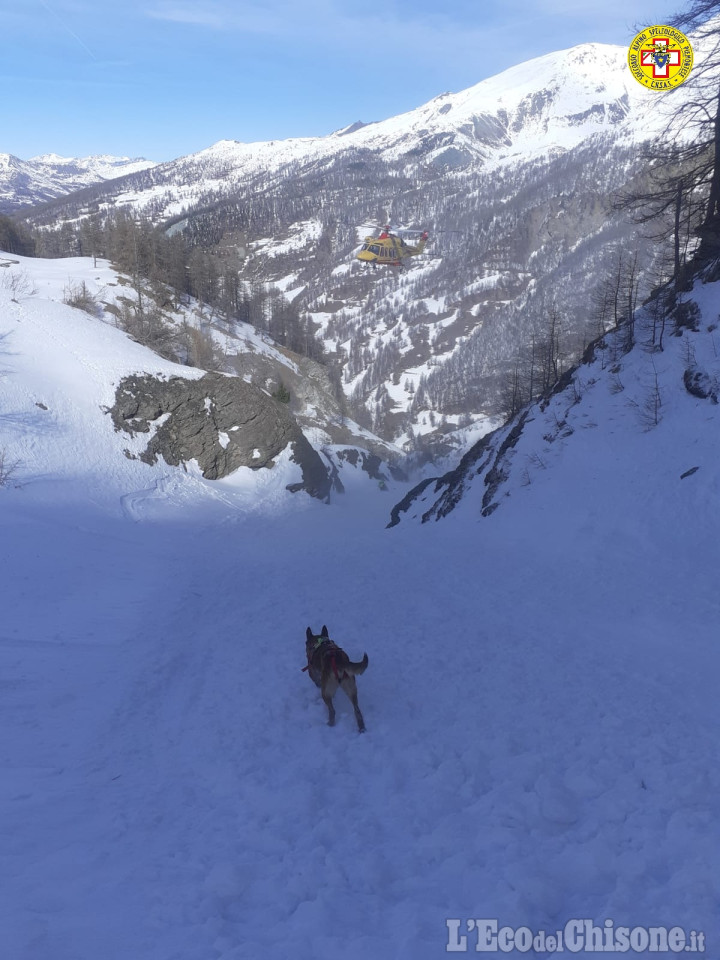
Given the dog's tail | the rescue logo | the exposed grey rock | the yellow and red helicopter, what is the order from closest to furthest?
the dog's tail, the exposed grey rock, the rescue logo, the yellow and red helicopter

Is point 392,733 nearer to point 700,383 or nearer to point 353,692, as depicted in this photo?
point 353,692

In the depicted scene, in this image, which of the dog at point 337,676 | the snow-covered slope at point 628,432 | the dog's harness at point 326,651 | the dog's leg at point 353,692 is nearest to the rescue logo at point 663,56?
the snow-covered slope at point 628,432

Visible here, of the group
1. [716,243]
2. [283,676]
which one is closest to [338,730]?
[283,676]

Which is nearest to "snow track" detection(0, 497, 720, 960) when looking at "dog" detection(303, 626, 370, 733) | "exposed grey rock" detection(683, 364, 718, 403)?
"dog" detection(303, 626, 370, 733)

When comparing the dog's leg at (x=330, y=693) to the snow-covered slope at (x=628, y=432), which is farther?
the snow-covered slope at (x=628, y=432)

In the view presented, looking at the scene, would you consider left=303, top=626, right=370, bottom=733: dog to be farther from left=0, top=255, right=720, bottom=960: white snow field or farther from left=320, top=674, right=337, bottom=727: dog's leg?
left=0, top=255, right=720, bottom=960: white snow field

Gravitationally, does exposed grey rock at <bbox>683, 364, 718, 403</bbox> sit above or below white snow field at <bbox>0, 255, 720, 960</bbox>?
above

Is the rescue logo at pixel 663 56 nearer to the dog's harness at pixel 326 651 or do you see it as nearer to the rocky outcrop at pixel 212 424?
the dog's harness at pixel 326 651

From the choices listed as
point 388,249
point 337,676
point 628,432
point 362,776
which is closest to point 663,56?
point 628,432
